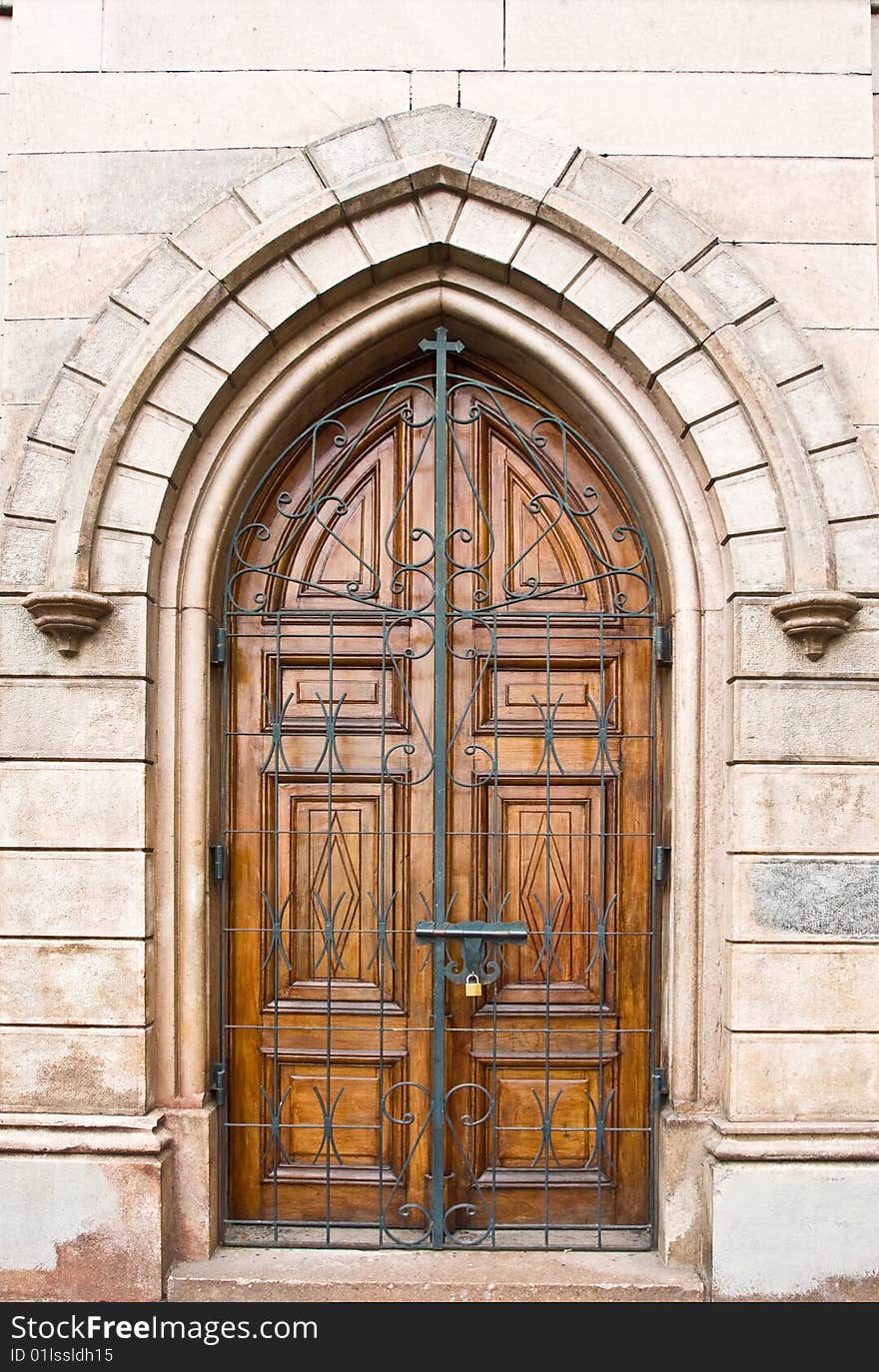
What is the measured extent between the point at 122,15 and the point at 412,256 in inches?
57.7

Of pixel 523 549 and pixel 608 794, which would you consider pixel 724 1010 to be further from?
pixel 523 549

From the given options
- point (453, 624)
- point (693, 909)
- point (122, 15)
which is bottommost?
point (693, 909)

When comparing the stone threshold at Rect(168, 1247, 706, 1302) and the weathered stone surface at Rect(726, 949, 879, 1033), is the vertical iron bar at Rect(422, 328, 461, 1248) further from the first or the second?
the weathered stone surface at Rect(726, 949, 879, 1033)

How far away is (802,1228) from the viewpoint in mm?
3627

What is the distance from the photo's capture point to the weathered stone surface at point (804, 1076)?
12.1ft

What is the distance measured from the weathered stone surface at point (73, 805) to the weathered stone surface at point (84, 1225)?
3.61 feet

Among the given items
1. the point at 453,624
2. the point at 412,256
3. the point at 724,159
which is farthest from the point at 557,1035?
the point at 724,159

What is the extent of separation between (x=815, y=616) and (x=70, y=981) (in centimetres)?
302

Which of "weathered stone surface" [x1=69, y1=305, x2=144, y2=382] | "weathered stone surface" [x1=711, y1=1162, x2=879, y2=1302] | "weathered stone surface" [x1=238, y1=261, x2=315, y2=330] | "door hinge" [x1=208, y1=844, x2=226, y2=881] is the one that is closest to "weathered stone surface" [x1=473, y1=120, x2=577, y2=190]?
"weathered stone surface" [x1=238, y1=261, x2=315, y2=330]

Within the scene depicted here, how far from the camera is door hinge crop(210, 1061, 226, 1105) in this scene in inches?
156

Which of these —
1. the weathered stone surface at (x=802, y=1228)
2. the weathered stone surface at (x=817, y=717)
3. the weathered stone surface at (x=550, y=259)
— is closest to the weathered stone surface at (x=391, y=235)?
the weathered stone surface at (x=550, y=259)

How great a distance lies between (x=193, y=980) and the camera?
12.7ft

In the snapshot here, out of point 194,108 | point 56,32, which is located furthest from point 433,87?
point 56,32

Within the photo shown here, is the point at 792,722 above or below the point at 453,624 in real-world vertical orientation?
below
